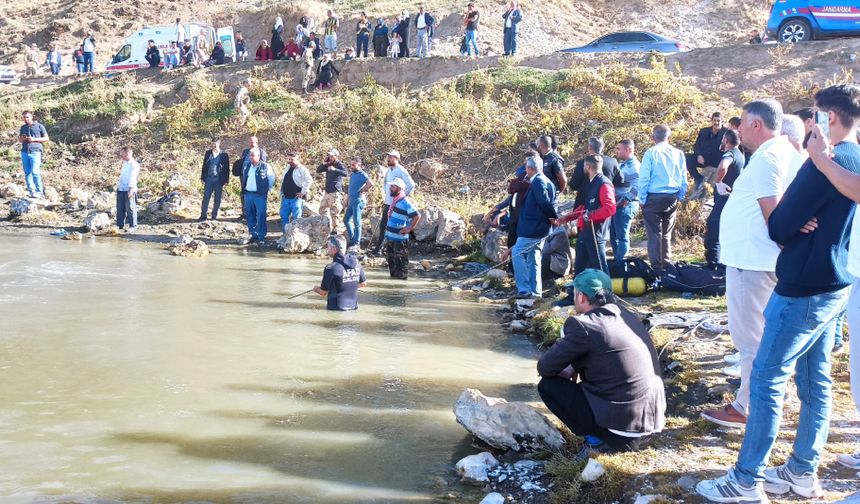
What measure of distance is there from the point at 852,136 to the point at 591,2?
1272 inches

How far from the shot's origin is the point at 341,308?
34.5 feet

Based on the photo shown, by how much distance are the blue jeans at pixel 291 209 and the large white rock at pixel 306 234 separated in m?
0.20

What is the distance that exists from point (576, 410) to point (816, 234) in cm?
192

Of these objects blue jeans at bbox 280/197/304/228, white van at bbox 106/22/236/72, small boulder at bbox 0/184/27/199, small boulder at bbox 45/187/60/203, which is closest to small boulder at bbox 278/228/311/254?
blue jeans at bbox 280/197/304/228

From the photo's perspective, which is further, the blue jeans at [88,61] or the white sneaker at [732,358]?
the blue jeans at [88,61]

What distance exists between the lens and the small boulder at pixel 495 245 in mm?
13502

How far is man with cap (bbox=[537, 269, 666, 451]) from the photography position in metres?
5.24

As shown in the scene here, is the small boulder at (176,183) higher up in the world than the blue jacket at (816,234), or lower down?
higher up

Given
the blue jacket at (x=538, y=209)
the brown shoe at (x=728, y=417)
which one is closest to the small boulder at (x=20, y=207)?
the blue jacket at (x=538, y=209)

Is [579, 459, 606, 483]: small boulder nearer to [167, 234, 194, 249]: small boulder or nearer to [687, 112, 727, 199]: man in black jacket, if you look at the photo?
[687, 112, 727, 199]: man in black jacket

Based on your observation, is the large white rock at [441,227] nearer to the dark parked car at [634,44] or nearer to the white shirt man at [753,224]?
the white shirt man at [753,224]

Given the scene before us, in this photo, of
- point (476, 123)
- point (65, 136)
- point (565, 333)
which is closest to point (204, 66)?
point (65, 136)

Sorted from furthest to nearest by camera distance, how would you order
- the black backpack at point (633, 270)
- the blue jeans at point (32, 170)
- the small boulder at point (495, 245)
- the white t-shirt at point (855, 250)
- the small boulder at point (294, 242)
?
the blue jeans at point (32, 170) < the small boulder at point (294, 242) < the small boulder at point (495, 245) < the black backpack at point (633, 270) < the white t-shirt at point (855, 250)

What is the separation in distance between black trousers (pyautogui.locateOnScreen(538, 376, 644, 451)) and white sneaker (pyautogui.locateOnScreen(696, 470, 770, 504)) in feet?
2.84
